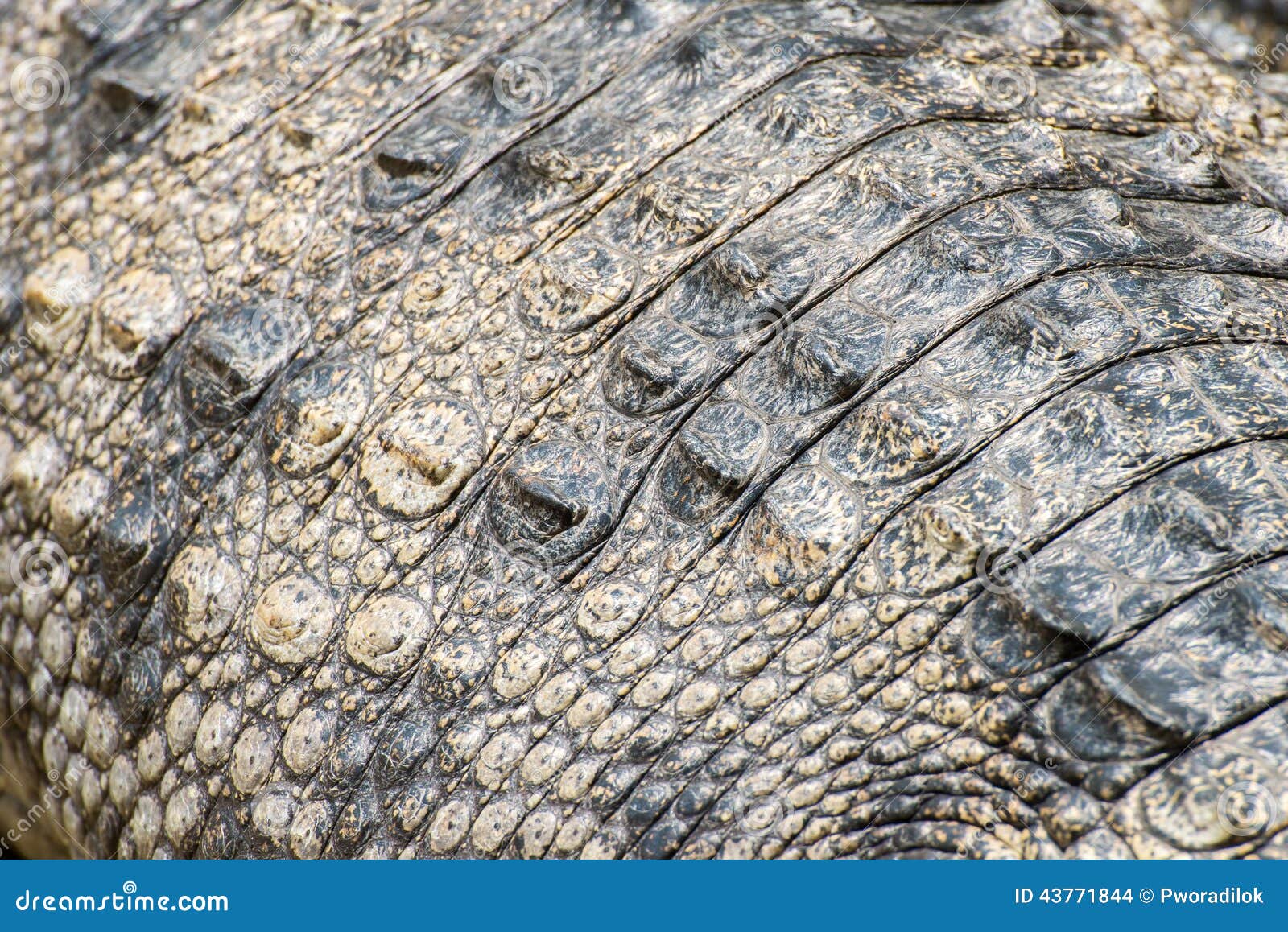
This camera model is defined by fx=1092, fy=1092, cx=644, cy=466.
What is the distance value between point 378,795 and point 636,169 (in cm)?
147

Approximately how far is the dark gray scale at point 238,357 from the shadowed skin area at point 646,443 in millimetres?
12

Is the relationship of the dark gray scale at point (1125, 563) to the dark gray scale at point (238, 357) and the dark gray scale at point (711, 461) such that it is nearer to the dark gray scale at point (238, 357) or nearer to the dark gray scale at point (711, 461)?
the dark gray scale at point (711, 461)

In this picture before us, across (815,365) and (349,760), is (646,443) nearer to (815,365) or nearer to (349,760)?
(815,365)

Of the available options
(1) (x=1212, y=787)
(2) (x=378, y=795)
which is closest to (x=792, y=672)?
(1) (x=1212, y=787)

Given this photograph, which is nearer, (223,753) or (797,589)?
(797,589)

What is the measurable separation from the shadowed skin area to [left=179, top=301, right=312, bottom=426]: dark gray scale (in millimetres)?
12

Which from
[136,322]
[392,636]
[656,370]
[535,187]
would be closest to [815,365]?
[656,370]

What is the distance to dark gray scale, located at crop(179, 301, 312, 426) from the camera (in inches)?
98.3

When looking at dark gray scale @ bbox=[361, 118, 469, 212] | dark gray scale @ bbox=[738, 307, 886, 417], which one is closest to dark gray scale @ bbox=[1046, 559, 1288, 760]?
dark gray scale @ bbox=[738, 307, 886, 417]

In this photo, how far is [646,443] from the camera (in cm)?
226

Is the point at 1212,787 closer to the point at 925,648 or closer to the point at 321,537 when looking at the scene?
the point at 925,648

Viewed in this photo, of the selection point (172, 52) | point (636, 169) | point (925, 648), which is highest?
point (172, 52)

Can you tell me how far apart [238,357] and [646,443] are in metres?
0.99

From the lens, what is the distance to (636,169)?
2.46 meters
